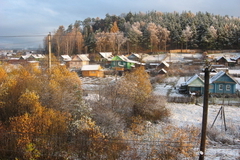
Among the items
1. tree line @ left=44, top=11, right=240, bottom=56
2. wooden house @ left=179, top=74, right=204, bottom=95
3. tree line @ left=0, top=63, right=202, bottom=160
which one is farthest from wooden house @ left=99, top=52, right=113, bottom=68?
tree line @ left=0, top=63, right=202, bottom=160

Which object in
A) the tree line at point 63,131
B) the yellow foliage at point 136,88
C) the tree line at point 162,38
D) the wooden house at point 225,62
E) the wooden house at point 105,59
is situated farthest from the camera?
the tree line at point 162,38

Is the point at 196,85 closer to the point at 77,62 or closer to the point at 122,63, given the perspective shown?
the point at 122,63

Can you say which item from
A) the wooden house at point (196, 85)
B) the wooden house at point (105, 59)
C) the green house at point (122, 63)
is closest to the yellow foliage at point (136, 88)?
Result: the wooden house at point (196, 85)

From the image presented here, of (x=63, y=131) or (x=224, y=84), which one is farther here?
(x=224, y=84)

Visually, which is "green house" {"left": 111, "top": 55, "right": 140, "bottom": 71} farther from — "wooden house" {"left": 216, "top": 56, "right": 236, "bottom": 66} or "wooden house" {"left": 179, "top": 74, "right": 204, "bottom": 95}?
"wooden house" {"left": 179, "top": 74, "right": 204, "bottom": 95}

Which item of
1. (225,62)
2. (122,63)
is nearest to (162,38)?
(225,62)

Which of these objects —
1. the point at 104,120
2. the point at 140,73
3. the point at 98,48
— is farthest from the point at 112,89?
the point at 98,48

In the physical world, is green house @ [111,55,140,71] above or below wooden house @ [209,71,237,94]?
above

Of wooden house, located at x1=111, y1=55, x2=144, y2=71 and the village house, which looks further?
wooden house, located at x1=111, y1=55, x2=144, y2=71

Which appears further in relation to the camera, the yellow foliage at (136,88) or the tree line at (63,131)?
the yellow foliage at (136,88)

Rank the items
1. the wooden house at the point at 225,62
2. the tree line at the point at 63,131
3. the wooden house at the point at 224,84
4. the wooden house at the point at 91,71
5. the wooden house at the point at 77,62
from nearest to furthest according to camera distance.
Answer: the tree line at the point at 63,131 → the wooden house at the point at 224,84 → the wooden house at the point at 91,71 → the wooden house at the point at 225,62 → the wooden house at the point at 77,62

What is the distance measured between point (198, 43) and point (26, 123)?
173 ft

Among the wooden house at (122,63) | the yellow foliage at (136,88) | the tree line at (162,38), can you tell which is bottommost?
the yellow foliage at (136,88)

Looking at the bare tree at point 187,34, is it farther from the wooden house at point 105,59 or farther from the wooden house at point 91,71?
the wooden house at point 91,71
